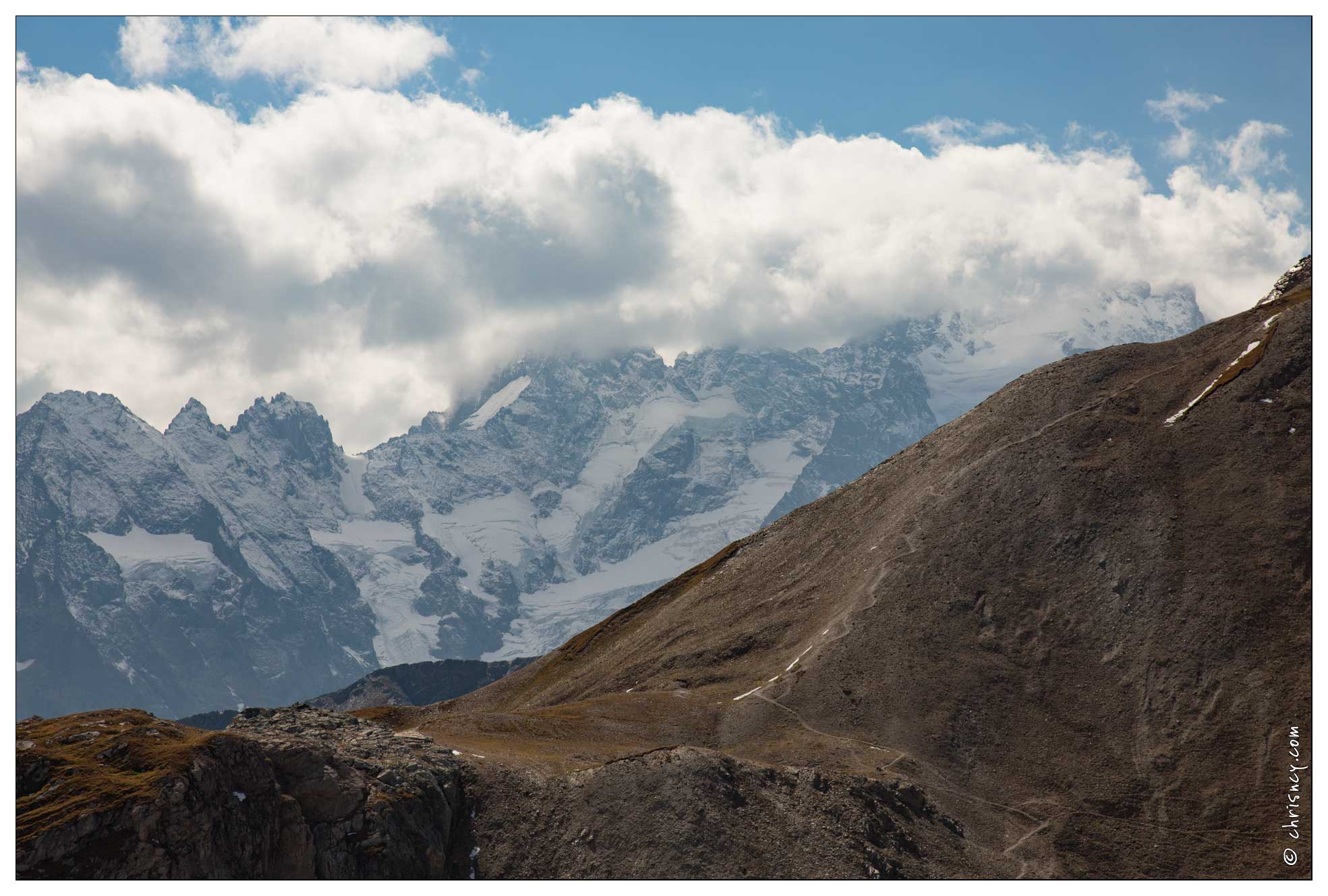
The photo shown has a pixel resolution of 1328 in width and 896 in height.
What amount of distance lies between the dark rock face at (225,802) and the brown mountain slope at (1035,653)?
570 cm

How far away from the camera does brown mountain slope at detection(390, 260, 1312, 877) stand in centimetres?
8894

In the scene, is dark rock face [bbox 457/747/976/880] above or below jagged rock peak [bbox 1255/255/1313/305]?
below

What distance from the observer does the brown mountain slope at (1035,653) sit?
292 ft

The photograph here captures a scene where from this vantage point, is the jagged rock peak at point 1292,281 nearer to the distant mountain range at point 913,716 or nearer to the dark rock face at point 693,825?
the distant mountain range at point 913,716

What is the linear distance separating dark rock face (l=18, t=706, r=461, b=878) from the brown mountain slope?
18.7ft

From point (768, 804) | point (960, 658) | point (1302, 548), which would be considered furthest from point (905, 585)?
point (768, 804)

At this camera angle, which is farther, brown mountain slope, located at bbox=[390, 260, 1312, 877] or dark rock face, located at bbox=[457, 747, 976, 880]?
brown mountain slope, located at bbox=[390, 260, 1312, 877]

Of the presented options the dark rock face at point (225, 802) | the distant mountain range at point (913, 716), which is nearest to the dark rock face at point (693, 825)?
the distant mountain range at point (913, 716)

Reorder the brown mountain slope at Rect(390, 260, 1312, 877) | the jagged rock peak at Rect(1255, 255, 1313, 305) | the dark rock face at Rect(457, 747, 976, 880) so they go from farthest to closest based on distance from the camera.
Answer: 1. the jagged rock peak at Rect(1255, 255, 1313, 305)
2. the brown mountain slope at Rect(390, 260, 1312, 877)
3. the dark rock face at Rect(457, 747, 976, 880)

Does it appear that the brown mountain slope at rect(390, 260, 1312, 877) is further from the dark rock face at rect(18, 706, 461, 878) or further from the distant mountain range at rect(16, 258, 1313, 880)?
the dark rock face at rect(18, 706, 461, 878)

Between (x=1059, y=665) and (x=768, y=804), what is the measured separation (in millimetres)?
38403

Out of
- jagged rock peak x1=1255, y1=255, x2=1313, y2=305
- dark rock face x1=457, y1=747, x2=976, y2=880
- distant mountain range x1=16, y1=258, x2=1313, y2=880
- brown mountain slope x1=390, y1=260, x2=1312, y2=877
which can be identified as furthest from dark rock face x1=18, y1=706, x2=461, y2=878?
jagged rock peak x1=1255, y1=255, x2=1313, y2=305

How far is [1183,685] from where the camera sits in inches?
3957

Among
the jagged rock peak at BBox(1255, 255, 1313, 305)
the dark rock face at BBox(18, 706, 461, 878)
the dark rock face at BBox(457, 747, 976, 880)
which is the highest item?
the jagged rock peak at BBox(1255, 255, 1313, 305)
